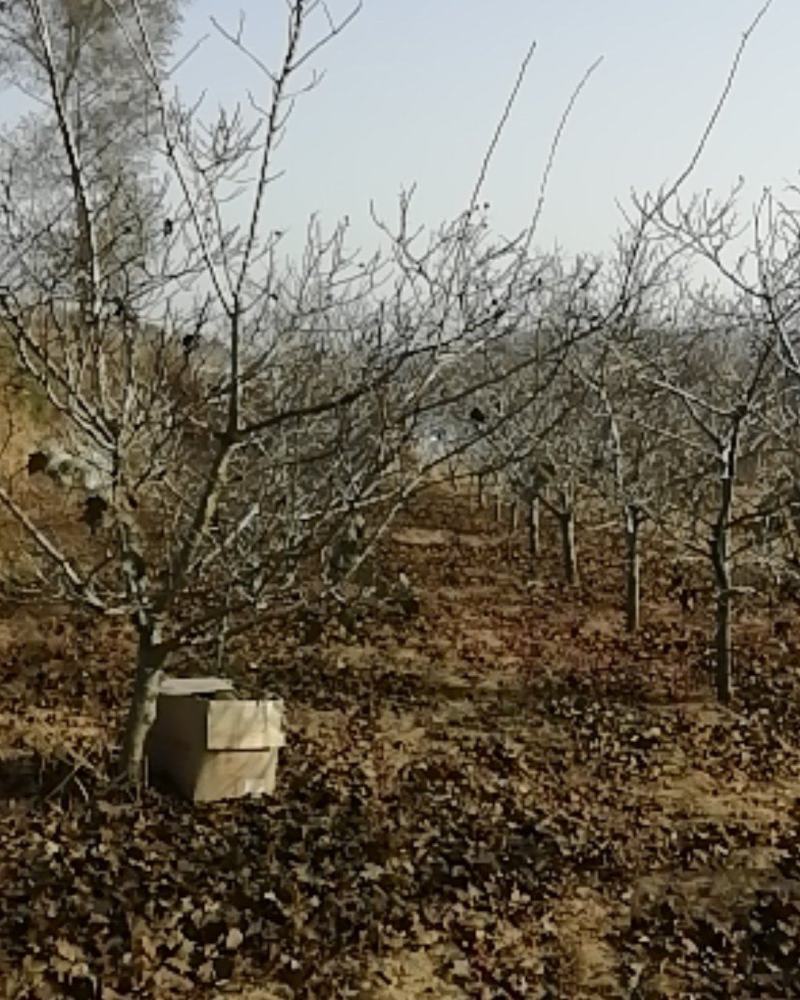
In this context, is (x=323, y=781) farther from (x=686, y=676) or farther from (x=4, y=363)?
(x=4, y=363)

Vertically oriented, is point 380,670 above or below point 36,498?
below

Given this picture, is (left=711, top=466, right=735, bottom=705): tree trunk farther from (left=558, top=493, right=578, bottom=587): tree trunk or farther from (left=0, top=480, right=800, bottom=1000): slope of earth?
(left=558, top=493, right=578, bottom=587): tree trunk

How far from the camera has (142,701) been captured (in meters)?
5.52

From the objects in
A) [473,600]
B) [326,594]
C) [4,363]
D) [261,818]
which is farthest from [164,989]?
[4,363]

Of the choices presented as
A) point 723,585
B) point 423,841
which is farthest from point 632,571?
point 423,841

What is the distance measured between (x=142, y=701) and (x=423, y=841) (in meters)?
1.39

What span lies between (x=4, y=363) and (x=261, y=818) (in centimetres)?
1141

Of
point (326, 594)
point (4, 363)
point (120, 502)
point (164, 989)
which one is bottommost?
point (164, 989)

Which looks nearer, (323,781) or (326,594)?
(326,594)

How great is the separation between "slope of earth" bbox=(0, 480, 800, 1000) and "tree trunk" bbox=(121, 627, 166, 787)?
165mm

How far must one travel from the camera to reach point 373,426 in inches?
217

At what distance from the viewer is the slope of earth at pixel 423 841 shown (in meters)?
4.23

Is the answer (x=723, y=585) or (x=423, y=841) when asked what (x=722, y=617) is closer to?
(x=723, y=585)

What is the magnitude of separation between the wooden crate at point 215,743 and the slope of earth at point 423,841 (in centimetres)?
12
